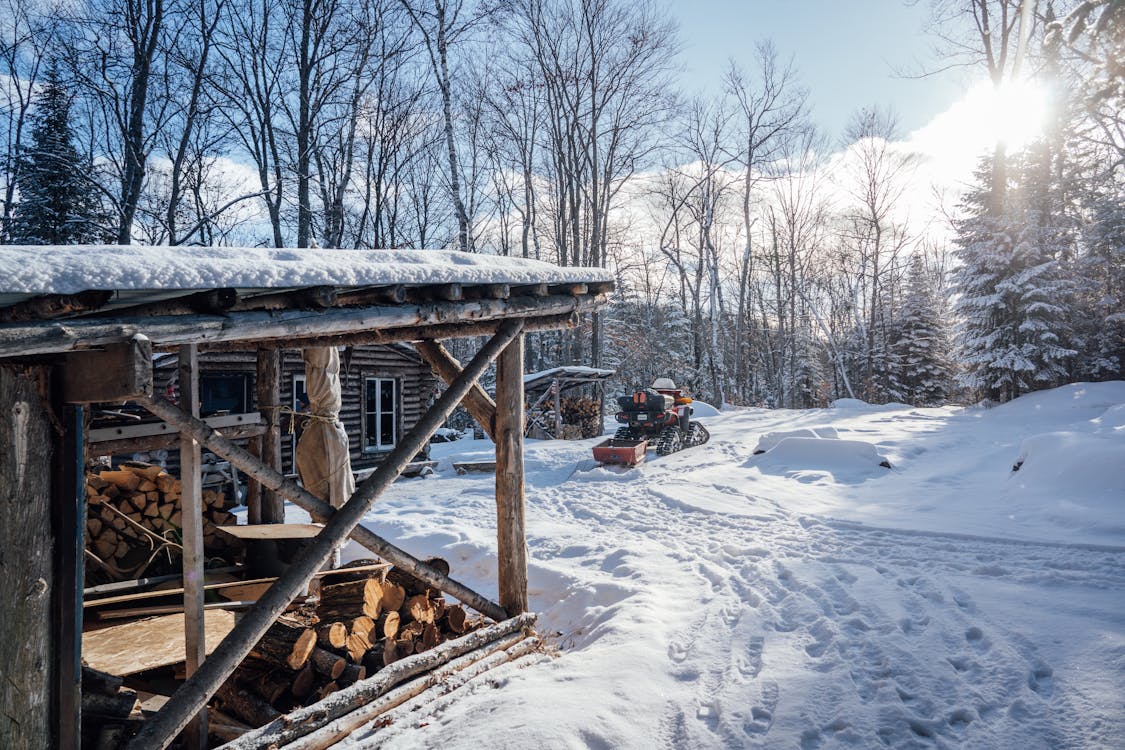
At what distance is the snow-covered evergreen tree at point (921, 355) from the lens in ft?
90.6

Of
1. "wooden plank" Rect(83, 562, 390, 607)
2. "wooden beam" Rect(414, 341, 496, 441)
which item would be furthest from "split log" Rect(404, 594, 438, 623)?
"wooden beam" Rect(414, 341, 496, 441)

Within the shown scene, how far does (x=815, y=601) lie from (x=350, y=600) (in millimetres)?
3869

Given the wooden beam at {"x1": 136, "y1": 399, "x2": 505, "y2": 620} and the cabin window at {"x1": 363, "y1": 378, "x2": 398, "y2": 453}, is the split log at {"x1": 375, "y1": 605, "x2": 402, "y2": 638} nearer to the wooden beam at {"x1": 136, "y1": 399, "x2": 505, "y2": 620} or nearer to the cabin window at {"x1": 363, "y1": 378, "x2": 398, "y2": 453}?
the wooden beam at {"x1": 136, "y1": 399, "x2": 505, "y2": 620}

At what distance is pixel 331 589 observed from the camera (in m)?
4.50

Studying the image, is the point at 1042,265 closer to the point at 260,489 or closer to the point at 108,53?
the point at 260,489

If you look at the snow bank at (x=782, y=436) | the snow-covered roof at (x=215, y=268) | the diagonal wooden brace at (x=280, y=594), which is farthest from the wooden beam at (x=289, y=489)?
the snow bank at (x=782, y=436)

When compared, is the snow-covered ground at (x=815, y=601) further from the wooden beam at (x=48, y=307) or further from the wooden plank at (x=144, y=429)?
the wooden plank at (x=144, y=429)

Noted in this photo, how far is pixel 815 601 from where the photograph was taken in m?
5.21

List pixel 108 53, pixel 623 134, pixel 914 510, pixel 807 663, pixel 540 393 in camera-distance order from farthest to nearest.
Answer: pixel 623 134, pixel 540 393, pixel 108 53, pixel 914 510, pixel 807 663

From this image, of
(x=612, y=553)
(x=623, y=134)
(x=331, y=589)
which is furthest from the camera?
(x=623, y=134)

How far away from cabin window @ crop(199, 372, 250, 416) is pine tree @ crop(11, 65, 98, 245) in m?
9.31

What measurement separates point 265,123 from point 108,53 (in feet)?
12.2

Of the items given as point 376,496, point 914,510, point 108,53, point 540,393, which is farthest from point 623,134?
point 376,496

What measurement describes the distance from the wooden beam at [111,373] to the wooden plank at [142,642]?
1.85m
